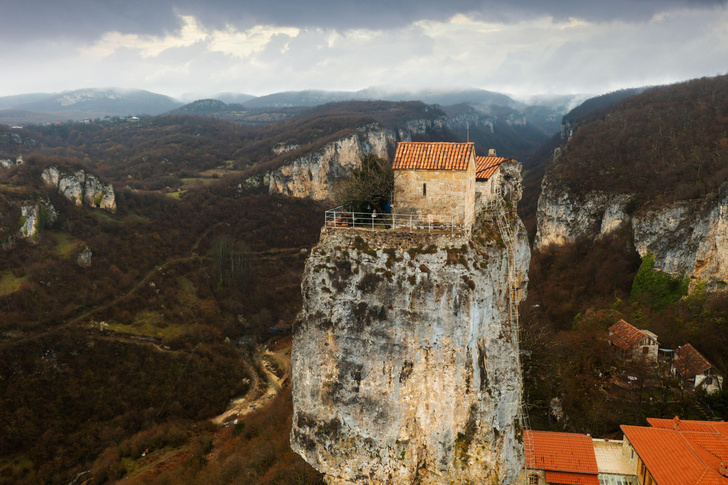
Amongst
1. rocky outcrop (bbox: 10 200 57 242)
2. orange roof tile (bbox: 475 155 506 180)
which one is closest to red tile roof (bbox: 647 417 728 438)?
orange roof tile (bbox: 475 155 506 180)

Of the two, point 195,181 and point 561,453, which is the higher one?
point 195,181

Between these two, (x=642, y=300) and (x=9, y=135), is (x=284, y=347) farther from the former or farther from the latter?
(x=9, y=135)

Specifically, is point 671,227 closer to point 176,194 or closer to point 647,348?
point 647,348

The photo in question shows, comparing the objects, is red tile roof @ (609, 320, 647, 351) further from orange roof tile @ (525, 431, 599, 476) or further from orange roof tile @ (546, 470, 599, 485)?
orange roof tile @ (546, 470, 599, 485)

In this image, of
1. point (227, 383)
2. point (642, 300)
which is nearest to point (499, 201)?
point (642, 300)

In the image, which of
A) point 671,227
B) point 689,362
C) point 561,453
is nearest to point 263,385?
point 561,453
